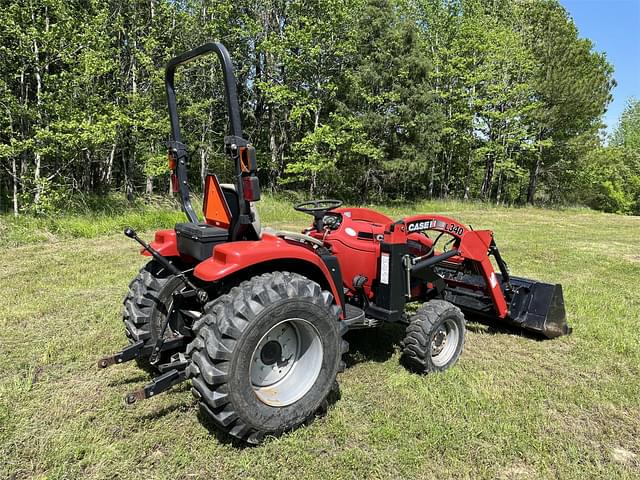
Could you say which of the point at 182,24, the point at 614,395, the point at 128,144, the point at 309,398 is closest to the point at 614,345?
the point at 614,395

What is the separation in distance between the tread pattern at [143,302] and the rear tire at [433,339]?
199 cm

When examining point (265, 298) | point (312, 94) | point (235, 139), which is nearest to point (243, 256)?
point (265, 298)

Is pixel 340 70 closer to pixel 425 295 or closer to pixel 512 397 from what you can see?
pixel 425 295

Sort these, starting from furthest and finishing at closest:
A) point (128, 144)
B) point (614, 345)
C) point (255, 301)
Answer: point (128, 144)
point (614, 345)
point (255, 301)

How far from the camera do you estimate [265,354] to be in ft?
9.30

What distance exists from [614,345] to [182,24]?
640 inches

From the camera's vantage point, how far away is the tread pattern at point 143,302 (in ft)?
10.4

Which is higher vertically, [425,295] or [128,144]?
[128,144]

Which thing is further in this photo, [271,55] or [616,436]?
[271,55]

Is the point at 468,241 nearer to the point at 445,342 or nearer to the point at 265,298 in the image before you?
the point at 445,342

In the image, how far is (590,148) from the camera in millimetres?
25172

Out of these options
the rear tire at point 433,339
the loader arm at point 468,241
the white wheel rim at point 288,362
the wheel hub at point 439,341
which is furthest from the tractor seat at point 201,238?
the wheel hub at point 439,341

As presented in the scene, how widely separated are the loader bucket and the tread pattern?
3.45 m

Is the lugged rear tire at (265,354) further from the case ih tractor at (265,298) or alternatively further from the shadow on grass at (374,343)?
the shadow on grass at (374,343)
